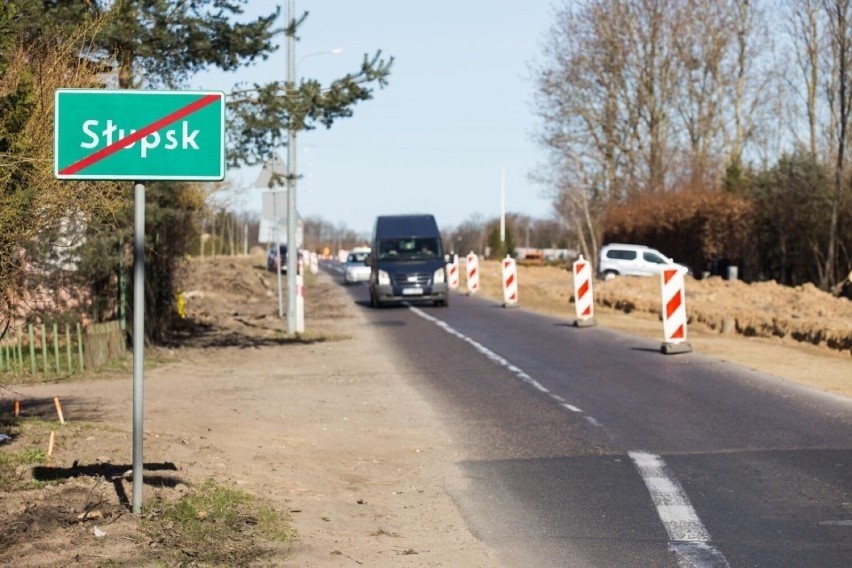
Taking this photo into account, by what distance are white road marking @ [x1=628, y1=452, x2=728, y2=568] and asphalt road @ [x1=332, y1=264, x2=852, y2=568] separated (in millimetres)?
13

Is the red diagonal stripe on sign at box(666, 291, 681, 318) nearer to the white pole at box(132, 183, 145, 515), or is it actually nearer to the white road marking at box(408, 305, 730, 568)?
the white road marking at box(408, 305, 730, 568)

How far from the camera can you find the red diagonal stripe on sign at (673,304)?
19969 mm

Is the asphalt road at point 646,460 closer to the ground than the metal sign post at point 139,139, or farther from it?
closer to the ground

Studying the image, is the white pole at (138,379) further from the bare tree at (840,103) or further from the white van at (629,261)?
the white van at (629,261)

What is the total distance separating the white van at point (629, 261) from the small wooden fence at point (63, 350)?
36318 millimetres

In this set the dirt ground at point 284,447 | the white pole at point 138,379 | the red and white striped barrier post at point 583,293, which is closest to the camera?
the dirt ground at point 284,447

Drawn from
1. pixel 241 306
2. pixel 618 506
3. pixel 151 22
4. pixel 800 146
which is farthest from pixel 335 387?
pixel 800 146

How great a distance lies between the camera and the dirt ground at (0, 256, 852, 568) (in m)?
7.14

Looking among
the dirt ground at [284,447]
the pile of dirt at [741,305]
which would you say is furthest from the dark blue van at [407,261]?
the dirt ground at [284,447]

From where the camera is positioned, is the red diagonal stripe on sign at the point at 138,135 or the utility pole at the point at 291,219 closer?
the red diagonal stripe on sign at the point at 138,135

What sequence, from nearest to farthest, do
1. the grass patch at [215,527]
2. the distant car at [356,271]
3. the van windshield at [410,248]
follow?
the grass patch at [215,527]
the van windshield at [410,248]
the distant car at [356,271]

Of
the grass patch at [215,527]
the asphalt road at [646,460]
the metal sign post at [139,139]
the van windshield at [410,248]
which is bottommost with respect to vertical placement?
the asphalt road at [646,460]

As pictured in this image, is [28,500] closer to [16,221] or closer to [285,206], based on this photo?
[16,221]

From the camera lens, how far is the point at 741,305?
32625 mm
